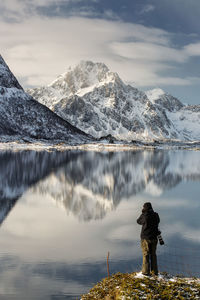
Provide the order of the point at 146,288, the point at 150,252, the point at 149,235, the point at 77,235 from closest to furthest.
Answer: the point at 146,288 → the point at 149,235 → the point at 150,252 → the point at 77,235

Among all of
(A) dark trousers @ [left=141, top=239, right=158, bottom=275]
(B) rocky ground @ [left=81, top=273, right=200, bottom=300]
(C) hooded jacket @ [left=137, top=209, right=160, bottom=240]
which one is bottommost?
(B) rocky ground @ [left=81, top=273, right=200, bottom=300]

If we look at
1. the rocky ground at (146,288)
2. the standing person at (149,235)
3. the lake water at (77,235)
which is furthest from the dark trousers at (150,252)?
the lake water at (77,235)

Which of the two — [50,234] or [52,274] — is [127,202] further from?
[52,274]

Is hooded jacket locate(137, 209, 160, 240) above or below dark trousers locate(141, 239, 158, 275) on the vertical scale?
above

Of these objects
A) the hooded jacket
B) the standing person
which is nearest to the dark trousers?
the standing person

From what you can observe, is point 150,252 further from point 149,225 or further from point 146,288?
point 146,288

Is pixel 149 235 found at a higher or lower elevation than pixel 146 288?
higher

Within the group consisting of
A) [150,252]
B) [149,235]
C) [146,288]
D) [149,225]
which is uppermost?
[149,225]

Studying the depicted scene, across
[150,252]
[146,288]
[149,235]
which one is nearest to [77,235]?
[150,252]

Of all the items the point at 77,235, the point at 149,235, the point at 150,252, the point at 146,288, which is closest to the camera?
the point at 146,288

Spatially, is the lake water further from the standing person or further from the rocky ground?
the standing person

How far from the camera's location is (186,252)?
2458 centimetres

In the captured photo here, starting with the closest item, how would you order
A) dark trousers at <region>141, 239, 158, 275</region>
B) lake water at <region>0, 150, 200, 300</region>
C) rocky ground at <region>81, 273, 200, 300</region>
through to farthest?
1. rocky ground at <region>81, 273, 200, 300</region>
2. dark trousers at <region>141, 239, 158, 275</region>
3. lake water at <region>0, 150, 200, 300</region>

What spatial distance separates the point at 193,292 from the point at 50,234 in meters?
17.1
